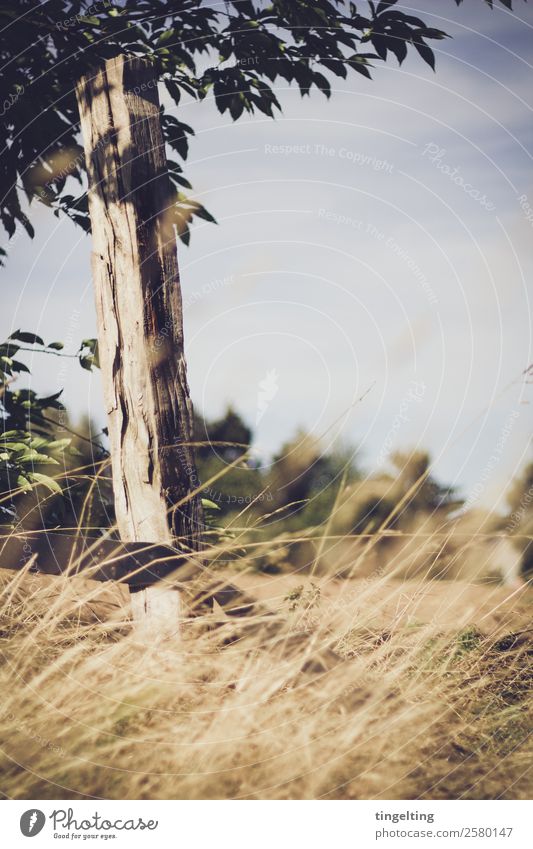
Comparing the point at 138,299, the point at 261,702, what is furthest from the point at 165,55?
the point at 261,702

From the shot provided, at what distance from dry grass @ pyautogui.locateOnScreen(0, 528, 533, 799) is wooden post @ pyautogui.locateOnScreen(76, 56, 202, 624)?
0.25 m

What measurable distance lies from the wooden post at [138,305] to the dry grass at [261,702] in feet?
0.81

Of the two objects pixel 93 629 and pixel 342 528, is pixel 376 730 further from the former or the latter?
pixel 342 528

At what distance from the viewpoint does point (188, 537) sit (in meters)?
2.11

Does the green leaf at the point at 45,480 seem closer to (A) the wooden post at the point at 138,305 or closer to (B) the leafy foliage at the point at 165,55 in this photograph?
(A) the wooden post at the point at 138,305

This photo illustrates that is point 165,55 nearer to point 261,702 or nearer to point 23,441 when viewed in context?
point 23,441

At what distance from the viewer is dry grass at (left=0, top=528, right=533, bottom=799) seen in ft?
5.91

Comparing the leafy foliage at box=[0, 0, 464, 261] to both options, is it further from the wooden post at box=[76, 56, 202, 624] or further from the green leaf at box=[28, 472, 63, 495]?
the green leaf at box=[28, 472, 63, 495]

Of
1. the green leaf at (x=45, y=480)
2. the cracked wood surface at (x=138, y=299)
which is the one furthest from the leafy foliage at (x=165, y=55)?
the green leaf at (x=45, y=480)

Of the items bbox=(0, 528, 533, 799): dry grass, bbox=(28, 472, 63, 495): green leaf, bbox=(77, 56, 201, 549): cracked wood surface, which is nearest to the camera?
bbox=(0, 528, 533, 799): dry grass

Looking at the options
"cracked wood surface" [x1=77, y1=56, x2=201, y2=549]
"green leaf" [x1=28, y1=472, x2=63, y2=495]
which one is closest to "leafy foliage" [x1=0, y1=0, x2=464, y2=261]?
"cracked wood surface" [x1=77, y1=56, x2=201, y2=549]
